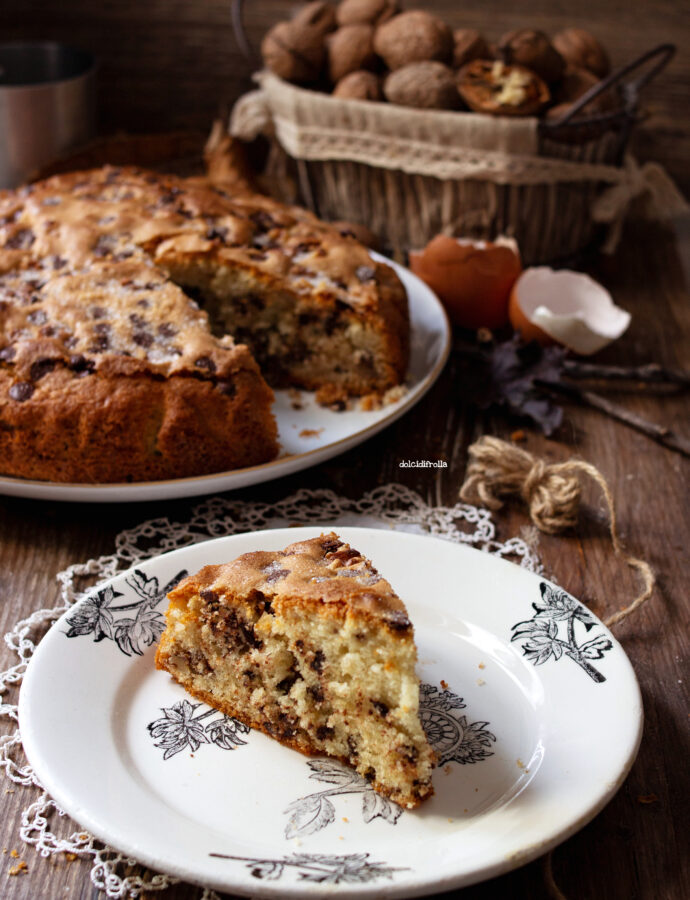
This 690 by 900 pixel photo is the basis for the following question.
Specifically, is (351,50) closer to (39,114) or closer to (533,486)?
(39,114)

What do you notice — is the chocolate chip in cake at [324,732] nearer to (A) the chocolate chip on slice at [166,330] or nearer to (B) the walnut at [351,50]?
(A) the chocolate chip on slice at [166,330]

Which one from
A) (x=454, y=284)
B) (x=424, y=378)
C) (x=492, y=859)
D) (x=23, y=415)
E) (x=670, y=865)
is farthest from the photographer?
(x=454, y=284)

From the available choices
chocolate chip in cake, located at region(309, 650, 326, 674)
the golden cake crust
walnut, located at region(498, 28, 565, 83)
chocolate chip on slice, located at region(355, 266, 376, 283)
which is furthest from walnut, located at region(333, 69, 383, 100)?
chocolate chip in cake, located at region(309, 650, 326, 674)

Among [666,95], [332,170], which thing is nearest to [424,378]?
[332,170]

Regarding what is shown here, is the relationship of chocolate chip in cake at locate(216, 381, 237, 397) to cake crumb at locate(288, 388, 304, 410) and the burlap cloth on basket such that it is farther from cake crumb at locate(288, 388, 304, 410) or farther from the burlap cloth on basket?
the burlap cloth on basket

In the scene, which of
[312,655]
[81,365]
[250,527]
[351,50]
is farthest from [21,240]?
[312,655]

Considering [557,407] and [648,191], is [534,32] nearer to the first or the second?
[648,191]

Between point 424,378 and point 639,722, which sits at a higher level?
point 639,722
